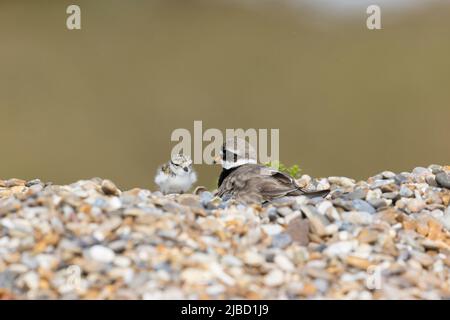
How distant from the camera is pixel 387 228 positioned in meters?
3.90

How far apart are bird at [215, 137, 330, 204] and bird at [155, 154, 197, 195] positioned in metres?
0.37

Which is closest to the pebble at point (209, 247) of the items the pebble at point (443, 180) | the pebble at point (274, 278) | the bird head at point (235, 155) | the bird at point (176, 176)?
the pebble at point (274, 278)

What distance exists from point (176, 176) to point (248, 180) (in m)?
1.07

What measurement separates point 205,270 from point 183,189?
237 centimetres

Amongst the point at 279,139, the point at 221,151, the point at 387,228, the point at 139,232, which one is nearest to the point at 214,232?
the point at 139,232

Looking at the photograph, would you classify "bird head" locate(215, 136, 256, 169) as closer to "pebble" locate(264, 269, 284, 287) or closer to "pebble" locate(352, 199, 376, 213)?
"pebble" locate(352, 199, 376, 213)

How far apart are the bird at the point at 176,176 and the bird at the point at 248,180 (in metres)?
0.37

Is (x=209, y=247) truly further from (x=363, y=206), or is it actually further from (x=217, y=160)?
(x=217, y=160)

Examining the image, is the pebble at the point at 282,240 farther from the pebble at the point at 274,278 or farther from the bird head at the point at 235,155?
the bird head at the point at 235,155

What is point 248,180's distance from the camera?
4820mm

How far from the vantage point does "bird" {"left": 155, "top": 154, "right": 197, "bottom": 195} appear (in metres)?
5.65

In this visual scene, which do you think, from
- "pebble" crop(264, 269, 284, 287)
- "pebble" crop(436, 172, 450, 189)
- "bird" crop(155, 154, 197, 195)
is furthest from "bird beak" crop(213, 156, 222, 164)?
"pebble" crop(264, 269, 284, 287)

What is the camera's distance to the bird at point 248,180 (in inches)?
180
